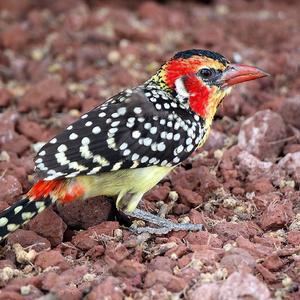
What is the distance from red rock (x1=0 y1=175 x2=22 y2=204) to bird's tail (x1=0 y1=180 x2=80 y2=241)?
42 centimetres

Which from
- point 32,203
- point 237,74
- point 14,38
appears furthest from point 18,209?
point 14,38

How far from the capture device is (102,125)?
3881mm

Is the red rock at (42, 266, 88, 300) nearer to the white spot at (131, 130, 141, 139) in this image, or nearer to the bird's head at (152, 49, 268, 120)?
the white spot at (131, 130, 141, 139)

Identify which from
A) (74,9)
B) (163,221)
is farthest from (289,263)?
(74,9)

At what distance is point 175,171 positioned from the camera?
15.2 feet

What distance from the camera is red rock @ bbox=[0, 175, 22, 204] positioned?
4168mm

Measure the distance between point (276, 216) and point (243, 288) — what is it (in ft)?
2.85

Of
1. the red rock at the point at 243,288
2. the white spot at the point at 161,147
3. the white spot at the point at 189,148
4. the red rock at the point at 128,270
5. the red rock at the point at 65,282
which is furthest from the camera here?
the white spot at the point at 189,148

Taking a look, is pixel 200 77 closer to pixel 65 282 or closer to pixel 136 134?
pixel 136 134

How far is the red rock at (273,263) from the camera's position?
11.5 ft

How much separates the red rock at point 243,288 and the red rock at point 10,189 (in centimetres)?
148

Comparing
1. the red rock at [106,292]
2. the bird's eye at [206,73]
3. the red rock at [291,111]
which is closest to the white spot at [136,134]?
the bird's eye at [206,73]

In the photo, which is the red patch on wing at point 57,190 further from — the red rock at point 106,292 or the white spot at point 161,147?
the red rock at point 106,292

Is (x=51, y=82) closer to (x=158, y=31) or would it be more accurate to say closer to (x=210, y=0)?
(x=158, y=31)
